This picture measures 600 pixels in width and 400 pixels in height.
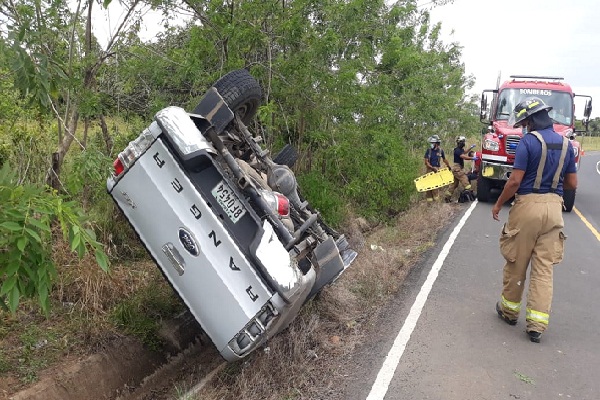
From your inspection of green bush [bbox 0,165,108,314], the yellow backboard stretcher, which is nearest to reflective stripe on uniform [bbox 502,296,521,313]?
green bush [bbox 0,165,108,314]

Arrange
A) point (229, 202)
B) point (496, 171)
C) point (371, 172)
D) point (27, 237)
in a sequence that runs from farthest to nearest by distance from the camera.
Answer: point (496, 171), point (371, 172), point (229, 202), point (27, 237)

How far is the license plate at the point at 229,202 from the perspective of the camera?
153 inches

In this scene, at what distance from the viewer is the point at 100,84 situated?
6.60 meters

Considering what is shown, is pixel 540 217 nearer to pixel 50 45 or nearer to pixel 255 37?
pixel 255 37

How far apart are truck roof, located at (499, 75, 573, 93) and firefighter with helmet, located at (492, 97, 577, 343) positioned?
876 cm

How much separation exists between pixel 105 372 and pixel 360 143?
5.82 meters

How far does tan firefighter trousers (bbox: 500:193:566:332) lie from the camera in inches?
183

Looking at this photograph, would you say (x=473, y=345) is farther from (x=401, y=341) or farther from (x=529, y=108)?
(x=529, y=108)

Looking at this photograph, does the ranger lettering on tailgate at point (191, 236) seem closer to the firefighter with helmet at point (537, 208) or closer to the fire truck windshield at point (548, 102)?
the firefighter with helmet at point (537, 208)

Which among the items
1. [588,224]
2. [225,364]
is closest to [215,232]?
[225,364]

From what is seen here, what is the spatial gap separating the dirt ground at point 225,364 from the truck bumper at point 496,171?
6.46 metres

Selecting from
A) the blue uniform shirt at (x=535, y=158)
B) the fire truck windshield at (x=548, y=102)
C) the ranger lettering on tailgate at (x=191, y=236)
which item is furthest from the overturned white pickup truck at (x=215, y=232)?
the fire truck windshield at (x=548, y=102)

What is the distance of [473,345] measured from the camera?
4586 mm

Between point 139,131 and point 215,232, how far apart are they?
136 inches
